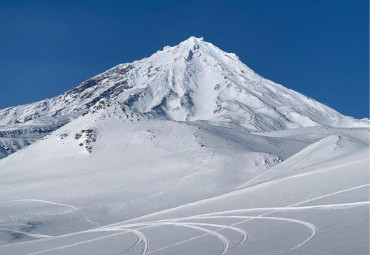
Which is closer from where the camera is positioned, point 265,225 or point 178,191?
point 265,225

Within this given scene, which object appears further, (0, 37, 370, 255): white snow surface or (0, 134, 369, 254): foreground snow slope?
(0, 37, 370, 255): white snow surface

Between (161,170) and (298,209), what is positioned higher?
(161,170)

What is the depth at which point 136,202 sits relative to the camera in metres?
53.7

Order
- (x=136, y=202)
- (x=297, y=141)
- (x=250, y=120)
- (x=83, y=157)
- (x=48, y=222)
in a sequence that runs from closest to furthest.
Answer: (x=48, y=222)
(x=136, y=202)
(x=83, y=157)
(x=297, y=141)
(x=250, y=120)

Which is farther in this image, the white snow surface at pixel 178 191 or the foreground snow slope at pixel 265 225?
the white snow surface at pixel 178 191

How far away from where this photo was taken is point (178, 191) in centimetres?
5716

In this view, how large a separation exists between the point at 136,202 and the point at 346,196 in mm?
30508

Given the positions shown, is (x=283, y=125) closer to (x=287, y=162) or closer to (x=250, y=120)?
(x=250, y=120)

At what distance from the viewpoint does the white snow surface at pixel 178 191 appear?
2271 cm

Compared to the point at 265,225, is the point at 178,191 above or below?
above

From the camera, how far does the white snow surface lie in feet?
74.5

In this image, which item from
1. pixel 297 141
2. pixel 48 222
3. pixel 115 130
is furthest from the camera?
pixel 297 141

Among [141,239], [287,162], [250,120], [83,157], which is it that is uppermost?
[250,120]

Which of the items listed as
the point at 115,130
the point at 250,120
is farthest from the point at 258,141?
the point at 250,120
